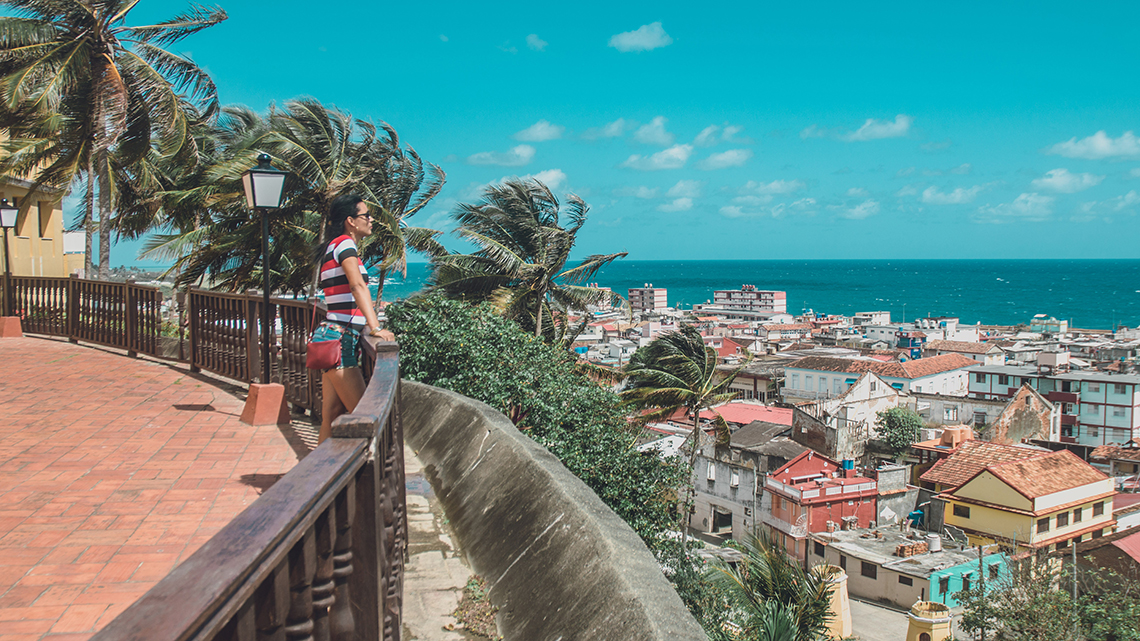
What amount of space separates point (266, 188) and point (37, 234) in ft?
83.5

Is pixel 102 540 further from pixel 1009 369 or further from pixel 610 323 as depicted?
pixel 610 323

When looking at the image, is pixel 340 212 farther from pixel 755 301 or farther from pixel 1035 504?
pixel 755 301

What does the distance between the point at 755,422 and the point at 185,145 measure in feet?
107

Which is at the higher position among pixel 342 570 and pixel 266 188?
pixel 266 188

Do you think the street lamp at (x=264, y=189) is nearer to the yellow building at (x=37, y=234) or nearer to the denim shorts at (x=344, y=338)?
the denim shorts at (x=344, y=338)

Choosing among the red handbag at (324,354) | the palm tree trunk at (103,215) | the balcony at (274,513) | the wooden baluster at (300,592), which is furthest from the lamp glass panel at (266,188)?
the palm tree trunk at (103,215)

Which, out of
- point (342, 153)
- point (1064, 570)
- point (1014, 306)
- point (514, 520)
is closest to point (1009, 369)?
point (1064, 570)

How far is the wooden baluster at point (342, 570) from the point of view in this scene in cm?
198

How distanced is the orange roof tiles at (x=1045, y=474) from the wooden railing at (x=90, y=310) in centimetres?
2985

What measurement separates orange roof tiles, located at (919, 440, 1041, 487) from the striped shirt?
3265 cm

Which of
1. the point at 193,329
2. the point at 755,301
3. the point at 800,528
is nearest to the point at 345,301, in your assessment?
the point at 193,329

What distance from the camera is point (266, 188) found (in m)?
7.53

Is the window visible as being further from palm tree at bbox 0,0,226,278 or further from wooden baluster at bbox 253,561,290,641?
wooden baluster at bbox 253,561,290,641

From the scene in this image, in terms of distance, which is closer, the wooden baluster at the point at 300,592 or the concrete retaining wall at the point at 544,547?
the wooden baluster at the point at 300,592
